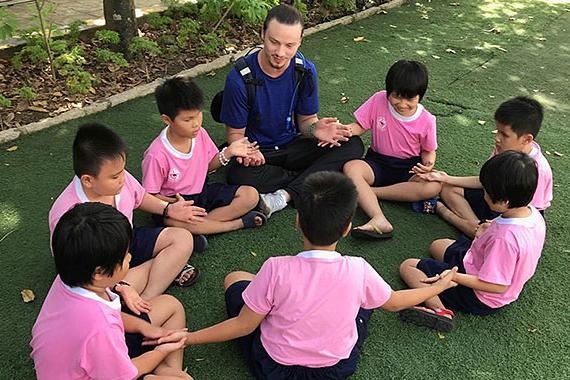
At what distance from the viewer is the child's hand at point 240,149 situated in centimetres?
338

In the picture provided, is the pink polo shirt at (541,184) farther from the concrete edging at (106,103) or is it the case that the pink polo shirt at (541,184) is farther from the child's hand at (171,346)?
the concrete edging at (106,103)

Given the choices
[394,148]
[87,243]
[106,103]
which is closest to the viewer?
[87,243]

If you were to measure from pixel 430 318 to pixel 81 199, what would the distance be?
1.76m

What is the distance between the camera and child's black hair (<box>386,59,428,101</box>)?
11.1 feet

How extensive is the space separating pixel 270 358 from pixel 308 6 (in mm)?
6342

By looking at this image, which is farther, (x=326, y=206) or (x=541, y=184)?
(x=541, y=184)

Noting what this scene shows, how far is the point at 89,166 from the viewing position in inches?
97.5

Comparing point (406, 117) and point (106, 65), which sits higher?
point (406, 117)

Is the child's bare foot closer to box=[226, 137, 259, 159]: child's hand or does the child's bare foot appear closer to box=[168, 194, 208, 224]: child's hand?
box=[226, 137, 259, 159]: child's hand

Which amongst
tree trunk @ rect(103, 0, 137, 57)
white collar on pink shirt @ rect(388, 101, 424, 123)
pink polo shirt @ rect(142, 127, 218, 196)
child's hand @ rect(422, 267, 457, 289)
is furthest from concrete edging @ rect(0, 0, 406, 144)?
child's hand @ rect(422, 267, 457, 289)

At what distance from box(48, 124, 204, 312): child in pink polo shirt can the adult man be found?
0.73 m

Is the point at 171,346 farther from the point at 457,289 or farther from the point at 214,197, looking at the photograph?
the point at 457,289

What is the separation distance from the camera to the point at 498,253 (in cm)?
261

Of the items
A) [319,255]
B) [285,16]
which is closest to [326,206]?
[319,255]
